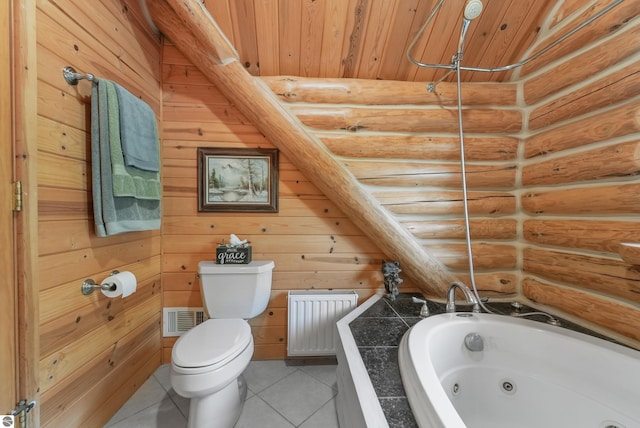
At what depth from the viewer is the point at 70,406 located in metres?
1.00

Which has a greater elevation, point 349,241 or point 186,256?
point 349,241

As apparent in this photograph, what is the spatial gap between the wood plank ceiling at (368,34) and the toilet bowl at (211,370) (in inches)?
64.2

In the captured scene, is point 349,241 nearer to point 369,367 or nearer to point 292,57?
point 369,367

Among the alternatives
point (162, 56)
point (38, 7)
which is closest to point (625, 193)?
point (38, 7)

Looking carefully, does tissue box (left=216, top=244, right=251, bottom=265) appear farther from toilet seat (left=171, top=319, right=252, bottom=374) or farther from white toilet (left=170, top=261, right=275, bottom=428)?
toilet seat (left=171, top=319, right=252, bottom=374)

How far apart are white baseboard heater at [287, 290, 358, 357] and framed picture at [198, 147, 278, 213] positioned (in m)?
0.69

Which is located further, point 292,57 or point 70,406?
point 292,57

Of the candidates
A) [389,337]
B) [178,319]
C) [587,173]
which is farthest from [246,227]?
[587,173]

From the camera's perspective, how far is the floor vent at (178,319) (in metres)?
1.65

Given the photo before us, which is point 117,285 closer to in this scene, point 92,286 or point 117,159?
point 92,286

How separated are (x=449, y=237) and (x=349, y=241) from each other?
685 mm

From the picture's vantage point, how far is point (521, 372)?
3.71 feet

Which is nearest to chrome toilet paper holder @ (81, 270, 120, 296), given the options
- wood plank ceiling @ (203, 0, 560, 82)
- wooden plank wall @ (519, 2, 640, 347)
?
wood plank ceiling @ (203, 0, 560, 82)

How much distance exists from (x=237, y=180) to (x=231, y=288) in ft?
2.44
